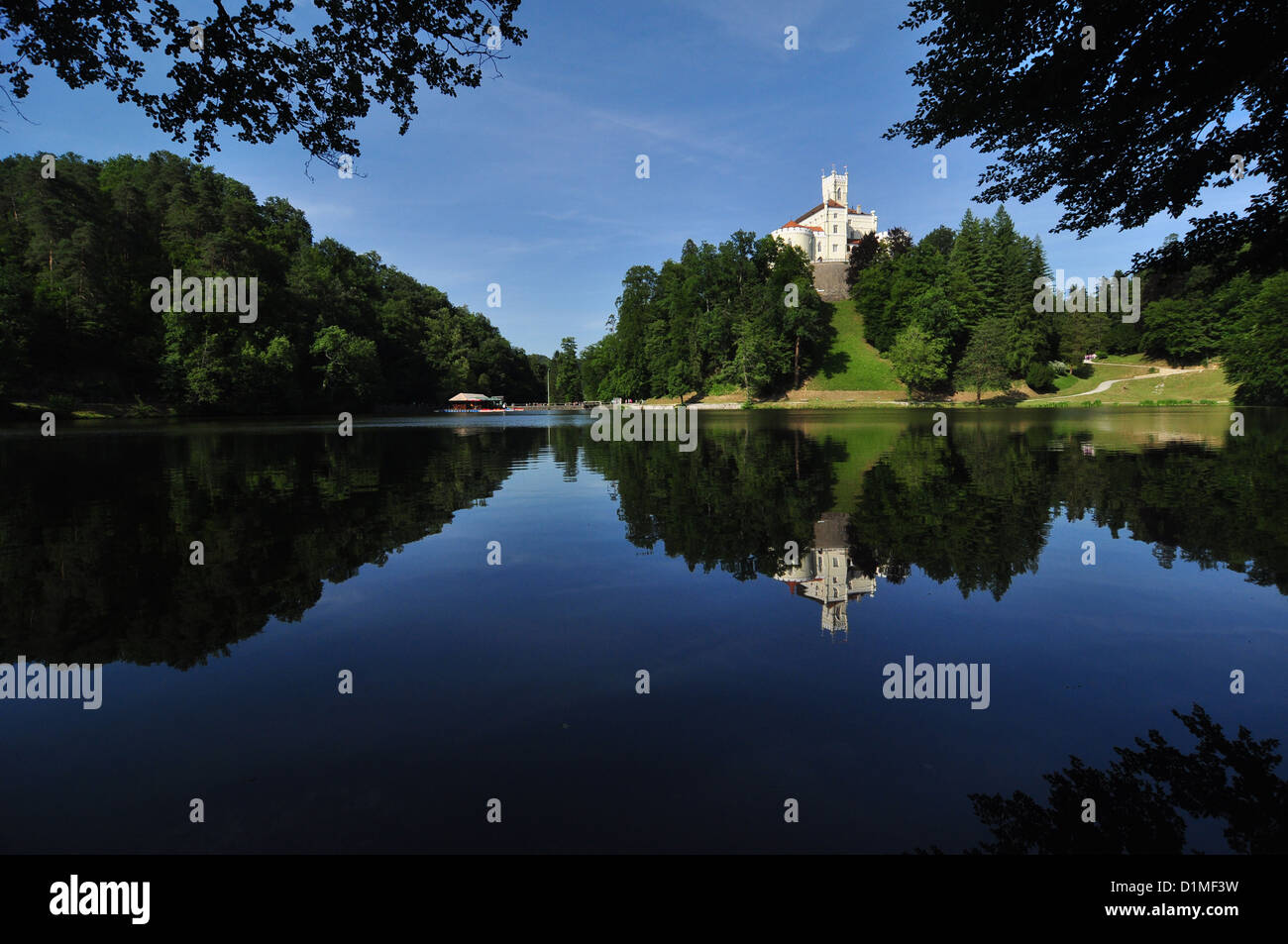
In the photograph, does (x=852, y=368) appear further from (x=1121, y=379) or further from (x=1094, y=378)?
(x=1121, y=379)

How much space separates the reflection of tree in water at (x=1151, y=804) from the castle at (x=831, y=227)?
146 m

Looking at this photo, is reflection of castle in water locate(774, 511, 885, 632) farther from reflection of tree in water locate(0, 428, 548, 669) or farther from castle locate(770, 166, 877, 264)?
castle locate(770, 166, 877, 264)

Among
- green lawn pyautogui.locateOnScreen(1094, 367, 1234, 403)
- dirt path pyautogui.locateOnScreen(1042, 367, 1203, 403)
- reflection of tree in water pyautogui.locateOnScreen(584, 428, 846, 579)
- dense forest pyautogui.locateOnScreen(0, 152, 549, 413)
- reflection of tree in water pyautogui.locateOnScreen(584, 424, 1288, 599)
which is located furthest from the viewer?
dirt path pyautogui.locateOnScreen(1042, 367, 1203, 403)

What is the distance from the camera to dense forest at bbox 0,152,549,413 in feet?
180

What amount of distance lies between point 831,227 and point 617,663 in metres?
165

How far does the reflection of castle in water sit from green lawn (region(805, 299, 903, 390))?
80.0 meters

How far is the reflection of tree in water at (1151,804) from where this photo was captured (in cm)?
324

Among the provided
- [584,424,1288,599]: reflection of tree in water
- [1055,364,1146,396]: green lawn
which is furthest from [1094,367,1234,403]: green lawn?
[584,424,1288,599]: reflection of tree in water

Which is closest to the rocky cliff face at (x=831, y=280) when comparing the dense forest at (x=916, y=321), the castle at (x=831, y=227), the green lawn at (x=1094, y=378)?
the castle at (x=831, y=227)

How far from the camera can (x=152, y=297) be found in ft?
203

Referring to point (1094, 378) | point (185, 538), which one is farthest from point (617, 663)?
point (1094, 378)

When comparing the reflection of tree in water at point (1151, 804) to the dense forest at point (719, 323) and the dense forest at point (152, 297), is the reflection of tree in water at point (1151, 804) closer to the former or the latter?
the dense forest at point (152, 297)
